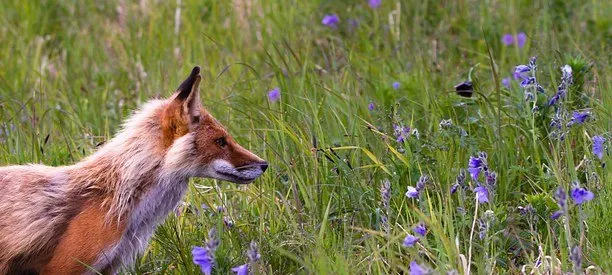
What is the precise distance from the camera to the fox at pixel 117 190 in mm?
5227

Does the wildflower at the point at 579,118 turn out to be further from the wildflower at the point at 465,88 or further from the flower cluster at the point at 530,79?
the wildflower at the point at 465,88

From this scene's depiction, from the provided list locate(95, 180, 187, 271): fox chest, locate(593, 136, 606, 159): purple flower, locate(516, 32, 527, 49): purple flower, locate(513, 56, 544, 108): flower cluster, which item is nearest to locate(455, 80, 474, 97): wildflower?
locate(513, 56, 544, 108): flower cluster

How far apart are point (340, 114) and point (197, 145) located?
1.81m

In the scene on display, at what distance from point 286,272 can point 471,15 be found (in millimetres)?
4855

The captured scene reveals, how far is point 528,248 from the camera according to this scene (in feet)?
17.9

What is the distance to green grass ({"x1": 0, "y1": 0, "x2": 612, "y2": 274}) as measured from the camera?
5.36m

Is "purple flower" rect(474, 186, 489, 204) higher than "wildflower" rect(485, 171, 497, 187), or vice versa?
"wildflower" rect(485, 171, 497, 187)

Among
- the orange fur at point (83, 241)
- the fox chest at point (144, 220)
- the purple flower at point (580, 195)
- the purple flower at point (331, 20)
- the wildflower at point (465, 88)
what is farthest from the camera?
the purple flower at point (331, 20)

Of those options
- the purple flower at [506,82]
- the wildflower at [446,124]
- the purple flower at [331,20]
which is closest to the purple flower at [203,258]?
the wildflower at [446,124]

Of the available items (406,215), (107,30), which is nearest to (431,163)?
(406,215)

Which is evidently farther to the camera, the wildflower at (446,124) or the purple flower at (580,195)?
the wildflower at (446,124)

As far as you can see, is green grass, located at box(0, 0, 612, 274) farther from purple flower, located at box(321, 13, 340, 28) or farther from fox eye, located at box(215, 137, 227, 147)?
fox eye, located at box(215, 137, 227, 147)

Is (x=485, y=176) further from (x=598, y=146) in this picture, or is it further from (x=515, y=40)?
A: (x=515, y=40)

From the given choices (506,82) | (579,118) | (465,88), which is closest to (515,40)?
(506,82)
